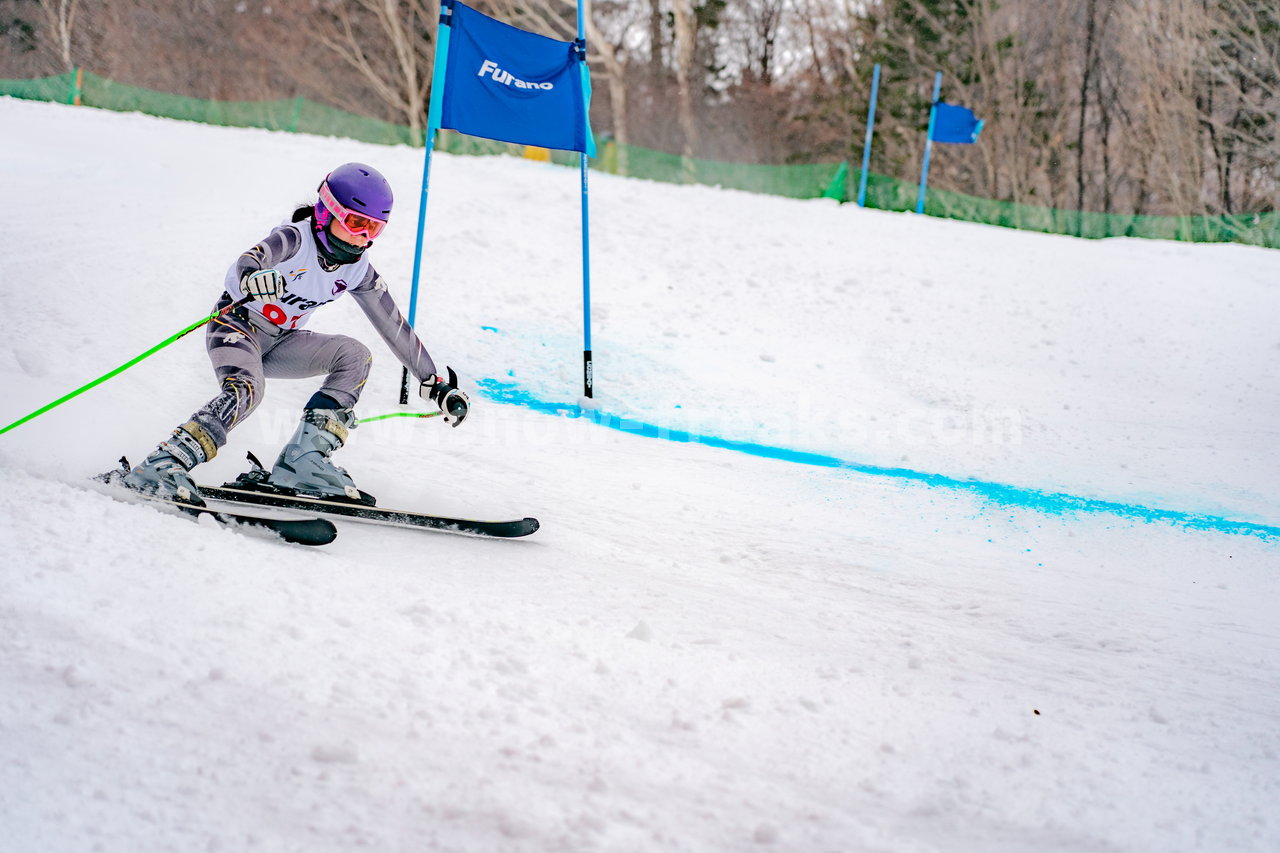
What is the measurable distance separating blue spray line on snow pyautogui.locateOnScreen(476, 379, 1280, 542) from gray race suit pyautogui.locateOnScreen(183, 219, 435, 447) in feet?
7.70

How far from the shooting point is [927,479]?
589 centimetres

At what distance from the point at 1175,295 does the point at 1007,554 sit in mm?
7358

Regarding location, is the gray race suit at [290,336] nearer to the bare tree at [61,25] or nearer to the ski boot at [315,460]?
the ski boot at [315,460]

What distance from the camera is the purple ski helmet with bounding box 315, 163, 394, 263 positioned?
3.74m

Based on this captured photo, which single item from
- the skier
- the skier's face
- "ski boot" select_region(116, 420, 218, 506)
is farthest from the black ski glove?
"ski boot" select_region(116, 420, 218, 506)

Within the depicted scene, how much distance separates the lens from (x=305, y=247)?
151 inches

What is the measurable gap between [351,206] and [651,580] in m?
1.89

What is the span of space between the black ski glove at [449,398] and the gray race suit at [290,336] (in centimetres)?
9

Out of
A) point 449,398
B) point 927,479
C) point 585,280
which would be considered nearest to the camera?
point 449,398

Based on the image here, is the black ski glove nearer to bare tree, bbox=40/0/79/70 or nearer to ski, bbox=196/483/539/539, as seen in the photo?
ski, bbox=196/483/539/539

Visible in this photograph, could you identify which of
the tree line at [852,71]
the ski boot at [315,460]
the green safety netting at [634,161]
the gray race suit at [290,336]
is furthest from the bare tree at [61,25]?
the ski boot at [315,460]

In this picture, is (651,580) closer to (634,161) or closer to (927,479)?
(927,479)

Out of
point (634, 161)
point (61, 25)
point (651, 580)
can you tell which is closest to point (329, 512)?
point (651, 580)

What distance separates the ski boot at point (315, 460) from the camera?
13.3 ft
